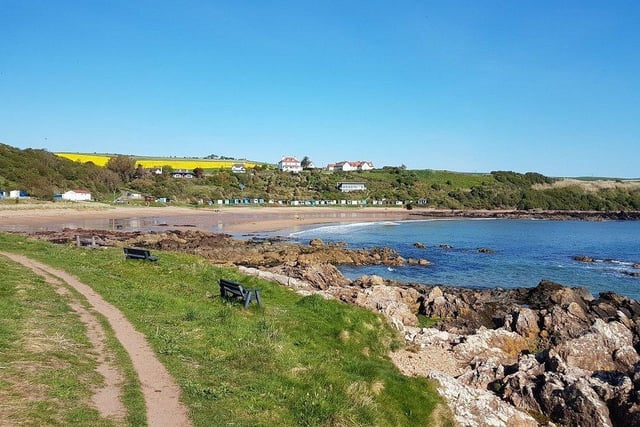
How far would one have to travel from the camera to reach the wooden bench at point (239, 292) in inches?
597

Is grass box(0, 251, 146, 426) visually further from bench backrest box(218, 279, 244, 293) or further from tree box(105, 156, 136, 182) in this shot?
tree box(105, 156, 136, 182)

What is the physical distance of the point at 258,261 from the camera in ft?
126

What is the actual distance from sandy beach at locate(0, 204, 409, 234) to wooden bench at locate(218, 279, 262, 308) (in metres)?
43.4

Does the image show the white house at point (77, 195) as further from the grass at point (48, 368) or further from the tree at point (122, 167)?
the grass at point (48, 368)

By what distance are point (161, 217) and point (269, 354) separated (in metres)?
76.1

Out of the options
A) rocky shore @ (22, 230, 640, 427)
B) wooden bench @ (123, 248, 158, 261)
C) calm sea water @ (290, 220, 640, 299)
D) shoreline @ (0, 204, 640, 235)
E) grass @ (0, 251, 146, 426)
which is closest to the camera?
grass @ (0, 251, 146, 426)

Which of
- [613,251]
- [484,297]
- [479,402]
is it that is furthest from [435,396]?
[613,251]

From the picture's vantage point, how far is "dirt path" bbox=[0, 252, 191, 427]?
7699 millimetres

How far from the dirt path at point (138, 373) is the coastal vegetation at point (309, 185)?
3219 inches

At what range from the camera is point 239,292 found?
1538 centimetres

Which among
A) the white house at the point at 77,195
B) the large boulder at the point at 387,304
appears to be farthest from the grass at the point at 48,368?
the white house at the point at 77,195

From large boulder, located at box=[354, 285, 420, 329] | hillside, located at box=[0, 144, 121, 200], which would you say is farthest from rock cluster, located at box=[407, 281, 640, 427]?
hillside, located at box=[0, 144, 121, 200]

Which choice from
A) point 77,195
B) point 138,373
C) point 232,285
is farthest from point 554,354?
point 77,195

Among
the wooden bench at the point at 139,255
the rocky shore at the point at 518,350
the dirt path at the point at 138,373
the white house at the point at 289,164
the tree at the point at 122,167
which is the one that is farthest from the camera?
the white house at the point at 289,164
